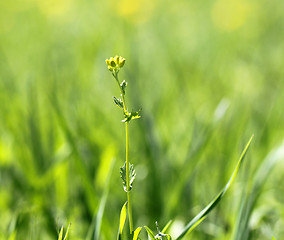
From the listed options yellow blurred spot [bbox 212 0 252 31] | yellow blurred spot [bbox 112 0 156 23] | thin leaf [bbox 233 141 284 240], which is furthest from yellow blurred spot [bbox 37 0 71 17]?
thin leaf [bbox 233 141 284 240]

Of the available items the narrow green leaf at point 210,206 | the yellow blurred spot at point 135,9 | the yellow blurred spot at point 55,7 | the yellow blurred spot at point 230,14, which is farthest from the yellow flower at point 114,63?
the yellow blurred spot at point 55,7

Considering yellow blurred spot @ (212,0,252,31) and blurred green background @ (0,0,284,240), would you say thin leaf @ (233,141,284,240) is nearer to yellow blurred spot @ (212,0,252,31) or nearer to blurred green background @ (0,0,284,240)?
blurred green background @ (0,0,284,240)

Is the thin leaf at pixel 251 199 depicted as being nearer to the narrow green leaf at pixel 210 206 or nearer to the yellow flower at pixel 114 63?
the narrow green leaf at pixel 210 206

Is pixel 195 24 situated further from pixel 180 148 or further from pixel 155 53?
pixel 180 148

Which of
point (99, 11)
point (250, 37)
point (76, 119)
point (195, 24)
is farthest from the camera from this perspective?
point (99, 11)

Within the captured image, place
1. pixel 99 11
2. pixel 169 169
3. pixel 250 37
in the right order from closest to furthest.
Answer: pixel 169 169 → pixel 250 37 → pixel 99 11

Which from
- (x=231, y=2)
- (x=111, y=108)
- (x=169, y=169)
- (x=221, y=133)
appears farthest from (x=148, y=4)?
(x=169, y=169)
